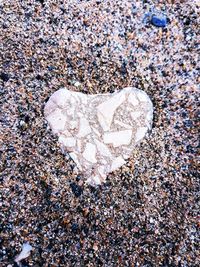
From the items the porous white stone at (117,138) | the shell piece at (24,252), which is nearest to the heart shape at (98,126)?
the porous white stone at (117,138)

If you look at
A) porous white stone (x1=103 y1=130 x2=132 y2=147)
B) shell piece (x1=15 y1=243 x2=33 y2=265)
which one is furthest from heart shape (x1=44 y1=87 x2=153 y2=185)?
shell piece (x1=15 y1=243 x2=33 y2=265)

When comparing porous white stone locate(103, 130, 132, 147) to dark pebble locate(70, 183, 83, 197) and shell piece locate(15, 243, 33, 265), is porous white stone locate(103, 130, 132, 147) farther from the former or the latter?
shell piece locate(15, 243, 33, 265)

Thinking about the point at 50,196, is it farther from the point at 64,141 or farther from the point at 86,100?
the point at 86,100

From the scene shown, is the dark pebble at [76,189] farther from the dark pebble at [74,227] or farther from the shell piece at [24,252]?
the shell piece at [24,252]

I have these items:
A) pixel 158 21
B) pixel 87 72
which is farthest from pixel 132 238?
pixel 158 21

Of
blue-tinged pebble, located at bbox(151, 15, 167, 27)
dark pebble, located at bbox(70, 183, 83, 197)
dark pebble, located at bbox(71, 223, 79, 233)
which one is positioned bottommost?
dark pebble, located at bbox(71, 223, 79, 233)

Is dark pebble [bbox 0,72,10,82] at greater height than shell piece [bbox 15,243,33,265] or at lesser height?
greater
